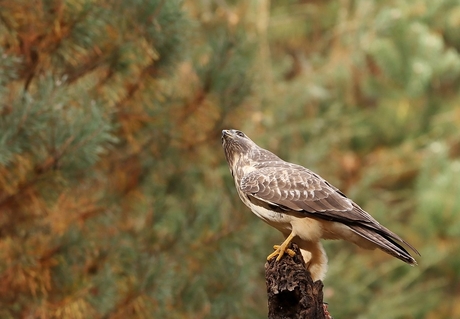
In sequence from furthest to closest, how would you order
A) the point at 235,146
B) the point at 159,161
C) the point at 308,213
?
the point at 159,161 < the point at 235,146 < the point at 308,213

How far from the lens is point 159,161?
21.1 ft

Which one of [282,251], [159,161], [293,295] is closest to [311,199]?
[282,251]

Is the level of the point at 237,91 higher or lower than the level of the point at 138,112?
higher

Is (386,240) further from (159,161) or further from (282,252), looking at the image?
(159,161)

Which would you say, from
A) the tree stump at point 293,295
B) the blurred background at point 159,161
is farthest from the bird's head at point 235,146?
the tree stump at point 293,295

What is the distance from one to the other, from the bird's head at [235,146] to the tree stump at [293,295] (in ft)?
3.49

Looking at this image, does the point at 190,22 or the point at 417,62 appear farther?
the point at 417,62

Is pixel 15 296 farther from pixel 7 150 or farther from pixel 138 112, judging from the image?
pixel 138 112

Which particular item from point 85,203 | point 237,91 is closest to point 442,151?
point 237,91

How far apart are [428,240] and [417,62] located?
245 cm

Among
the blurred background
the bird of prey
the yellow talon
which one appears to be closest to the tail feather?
the bird of prey

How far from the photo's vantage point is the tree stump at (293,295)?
12.2 feet

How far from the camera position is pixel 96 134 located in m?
4.77

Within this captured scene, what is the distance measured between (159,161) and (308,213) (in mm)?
2578
